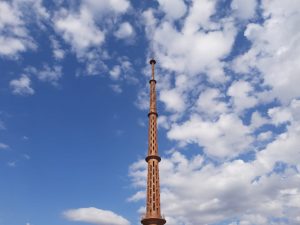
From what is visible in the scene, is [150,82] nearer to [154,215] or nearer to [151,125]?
[151,125]

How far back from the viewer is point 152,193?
221 ft

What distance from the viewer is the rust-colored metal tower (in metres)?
64.6

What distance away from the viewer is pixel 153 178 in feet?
226

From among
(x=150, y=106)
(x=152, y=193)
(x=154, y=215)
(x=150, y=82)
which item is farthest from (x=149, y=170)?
(x=150, y=82)

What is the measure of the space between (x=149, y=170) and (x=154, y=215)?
9286 millimetres

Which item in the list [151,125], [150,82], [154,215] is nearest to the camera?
[154,215]

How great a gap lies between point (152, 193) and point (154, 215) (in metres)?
4.54

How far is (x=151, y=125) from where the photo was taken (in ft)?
249

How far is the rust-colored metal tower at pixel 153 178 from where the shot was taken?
6456cm

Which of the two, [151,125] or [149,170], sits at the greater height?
[151,125]

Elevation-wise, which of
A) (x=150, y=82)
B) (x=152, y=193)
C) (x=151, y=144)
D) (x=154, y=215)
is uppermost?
(x=150, y=82)

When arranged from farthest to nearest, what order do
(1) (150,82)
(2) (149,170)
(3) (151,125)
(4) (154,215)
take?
(1) (150,82) → (3) (151,125) → (2) (149,170) → (4) (154,215)

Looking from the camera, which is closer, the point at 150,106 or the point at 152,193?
the point at 152,193

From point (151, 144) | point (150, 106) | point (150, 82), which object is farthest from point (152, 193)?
point (150, 82)
